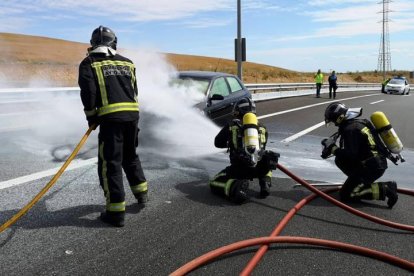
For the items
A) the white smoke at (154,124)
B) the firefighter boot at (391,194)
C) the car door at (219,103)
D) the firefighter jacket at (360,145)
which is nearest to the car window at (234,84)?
the car door at (219,103)

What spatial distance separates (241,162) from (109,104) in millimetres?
1715

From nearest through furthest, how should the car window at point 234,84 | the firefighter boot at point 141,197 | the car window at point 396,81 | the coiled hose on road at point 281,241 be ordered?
the coiled hose on road at point 281,241
the firefighter boot at point 141,197
the car window at point 234,84
the car window at point 396,81

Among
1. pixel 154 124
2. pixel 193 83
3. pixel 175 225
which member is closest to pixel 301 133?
pixel 193 83

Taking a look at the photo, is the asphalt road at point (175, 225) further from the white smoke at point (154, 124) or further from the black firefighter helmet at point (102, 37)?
the black firefighter helmet at point (102, 37)

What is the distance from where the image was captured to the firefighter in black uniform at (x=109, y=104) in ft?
13.4

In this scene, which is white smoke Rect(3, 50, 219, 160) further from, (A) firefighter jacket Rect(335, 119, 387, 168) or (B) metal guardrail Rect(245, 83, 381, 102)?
(B) metal guardrail Rect(245, 83, 381, 102)

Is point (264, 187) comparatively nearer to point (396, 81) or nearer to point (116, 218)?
point (116, 218)

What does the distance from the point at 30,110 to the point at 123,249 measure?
27.0ft

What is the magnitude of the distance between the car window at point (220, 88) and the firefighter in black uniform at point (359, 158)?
15.0 ft

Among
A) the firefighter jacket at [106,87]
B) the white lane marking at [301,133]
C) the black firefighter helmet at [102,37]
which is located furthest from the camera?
the white lane marking at [301,133]

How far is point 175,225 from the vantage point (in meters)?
4.19

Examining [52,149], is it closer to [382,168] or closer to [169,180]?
[169,180]

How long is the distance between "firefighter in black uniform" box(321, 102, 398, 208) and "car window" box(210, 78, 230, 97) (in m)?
4.57

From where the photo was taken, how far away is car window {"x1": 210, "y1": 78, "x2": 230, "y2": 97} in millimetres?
9615
